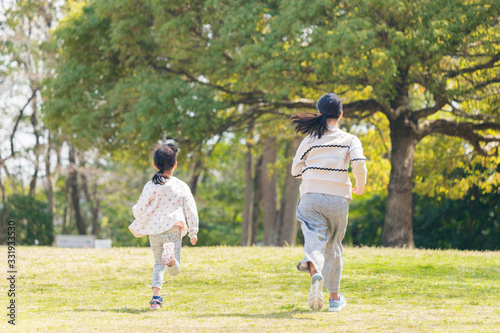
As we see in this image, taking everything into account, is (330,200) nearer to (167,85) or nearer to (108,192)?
(167,85)

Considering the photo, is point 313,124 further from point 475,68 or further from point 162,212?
point 475,68

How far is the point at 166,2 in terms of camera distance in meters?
15.0

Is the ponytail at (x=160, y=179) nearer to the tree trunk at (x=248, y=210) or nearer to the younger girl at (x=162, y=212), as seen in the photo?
the younger girl at (x=162, y=212)

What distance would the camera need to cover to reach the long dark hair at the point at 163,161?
6.05m

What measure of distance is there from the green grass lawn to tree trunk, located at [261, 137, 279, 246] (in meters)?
12.2

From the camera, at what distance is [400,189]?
591 inches

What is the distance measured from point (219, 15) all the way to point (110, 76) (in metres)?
4.02

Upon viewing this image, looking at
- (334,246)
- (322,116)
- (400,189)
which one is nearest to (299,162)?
(322,116)

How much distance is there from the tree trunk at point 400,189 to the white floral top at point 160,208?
988cm

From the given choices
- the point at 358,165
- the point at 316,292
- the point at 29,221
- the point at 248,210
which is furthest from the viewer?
the point at 29,221

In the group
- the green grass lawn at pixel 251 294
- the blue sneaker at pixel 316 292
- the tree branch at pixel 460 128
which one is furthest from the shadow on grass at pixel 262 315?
the tree branch at pixel 460 128

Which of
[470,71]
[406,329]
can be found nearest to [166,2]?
[470,71]

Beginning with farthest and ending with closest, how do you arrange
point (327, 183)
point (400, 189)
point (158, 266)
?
point (400, 189)
point (158, 266)
point (327, 183)

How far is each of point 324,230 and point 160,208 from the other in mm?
1726
